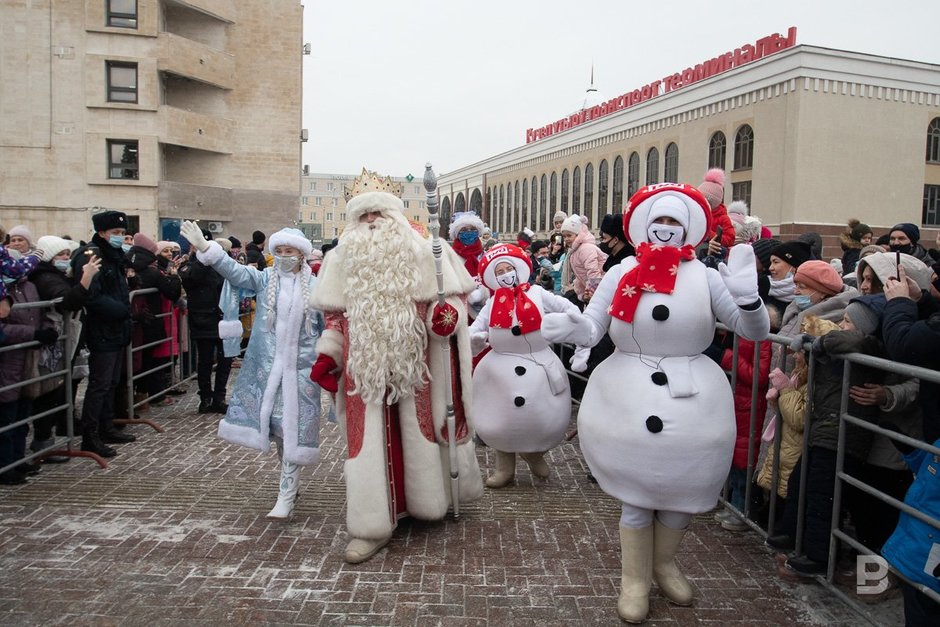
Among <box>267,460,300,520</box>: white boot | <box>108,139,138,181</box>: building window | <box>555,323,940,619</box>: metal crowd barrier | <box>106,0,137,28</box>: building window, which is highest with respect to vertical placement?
<box>106,0,137,28</box>: building window

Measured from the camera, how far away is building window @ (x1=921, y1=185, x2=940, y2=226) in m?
24.5

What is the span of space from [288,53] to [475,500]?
2985 centimetres

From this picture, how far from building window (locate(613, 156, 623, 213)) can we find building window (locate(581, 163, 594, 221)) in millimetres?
2824

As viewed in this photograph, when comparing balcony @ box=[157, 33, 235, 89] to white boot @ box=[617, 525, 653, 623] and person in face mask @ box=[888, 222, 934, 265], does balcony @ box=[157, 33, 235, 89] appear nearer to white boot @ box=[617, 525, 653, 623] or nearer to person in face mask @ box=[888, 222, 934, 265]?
person in face mask @ box=[888, 222, 934, 265]

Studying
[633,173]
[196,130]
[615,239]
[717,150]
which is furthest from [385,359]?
[633,173]

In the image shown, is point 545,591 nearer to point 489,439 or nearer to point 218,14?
point 489,439

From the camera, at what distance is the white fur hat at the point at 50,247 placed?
662cm

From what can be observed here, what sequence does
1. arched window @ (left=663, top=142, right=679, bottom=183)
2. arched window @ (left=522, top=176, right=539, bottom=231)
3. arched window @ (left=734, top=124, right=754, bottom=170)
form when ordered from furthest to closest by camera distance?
arched window @ (left=522, top=176, right=539, bottom=231) → arched window @ (left=663, top=142, right=679, bottom=183) → arched window @ (left=734, top=124, right=754, bottom=170)

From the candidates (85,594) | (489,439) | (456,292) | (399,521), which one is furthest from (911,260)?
(85,594)

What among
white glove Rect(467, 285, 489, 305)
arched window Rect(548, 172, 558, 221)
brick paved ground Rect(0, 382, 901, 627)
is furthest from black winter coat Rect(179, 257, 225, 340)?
arched window Rect(548, 172, 558, 221)

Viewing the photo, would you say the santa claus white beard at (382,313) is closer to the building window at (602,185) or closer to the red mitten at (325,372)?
the red mitten at (325,372)

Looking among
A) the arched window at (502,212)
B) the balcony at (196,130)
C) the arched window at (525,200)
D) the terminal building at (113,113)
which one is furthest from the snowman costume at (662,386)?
the arched window at (502,212)

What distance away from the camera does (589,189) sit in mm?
39719

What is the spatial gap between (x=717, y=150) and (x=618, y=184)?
919cm
